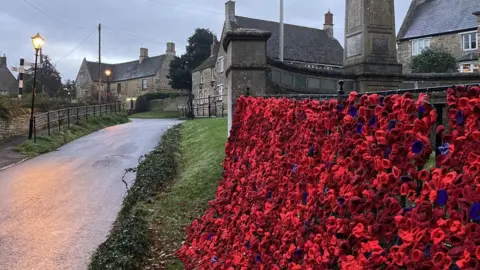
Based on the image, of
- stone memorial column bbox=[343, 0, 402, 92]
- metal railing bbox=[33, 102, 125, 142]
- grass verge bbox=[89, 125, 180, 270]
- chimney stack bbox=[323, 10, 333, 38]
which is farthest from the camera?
chimney stack bbox=[323, 10, 333, 38]

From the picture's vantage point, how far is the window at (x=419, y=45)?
123ft

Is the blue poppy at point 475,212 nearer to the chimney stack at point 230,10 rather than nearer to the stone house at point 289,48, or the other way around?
the stone house at point 289,48

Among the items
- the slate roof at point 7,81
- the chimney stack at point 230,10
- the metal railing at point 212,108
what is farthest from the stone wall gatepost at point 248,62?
the slate roof at point 7,81

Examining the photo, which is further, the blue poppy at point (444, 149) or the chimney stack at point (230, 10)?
the chimney stack at point (230, 10)

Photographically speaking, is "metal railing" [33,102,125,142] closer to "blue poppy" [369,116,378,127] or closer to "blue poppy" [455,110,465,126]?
"blue poppy" [369,116,378,127]

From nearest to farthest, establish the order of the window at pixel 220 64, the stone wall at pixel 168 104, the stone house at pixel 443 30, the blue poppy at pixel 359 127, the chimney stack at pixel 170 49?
the blue poppy at pixel 359 127 < the stone house at pixel 443 30 < the window at pixel 220 64 < the stone wall at pixel 168 104 < the chimney stack at pixel 170 49

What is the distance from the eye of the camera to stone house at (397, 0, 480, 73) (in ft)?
112

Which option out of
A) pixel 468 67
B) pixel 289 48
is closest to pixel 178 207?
pixel 468 67

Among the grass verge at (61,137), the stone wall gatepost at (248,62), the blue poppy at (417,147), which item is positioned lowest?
the grass verge at (61,137)

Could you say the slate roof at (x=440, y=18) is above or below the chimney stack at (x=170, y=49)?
below

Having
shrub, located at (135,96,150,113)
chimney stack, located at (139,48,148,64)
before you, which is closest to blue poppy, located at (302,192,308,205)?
shrub, located at (135,96,150,113)

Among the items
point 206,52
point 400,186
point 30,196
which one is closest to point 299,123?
point 400,186

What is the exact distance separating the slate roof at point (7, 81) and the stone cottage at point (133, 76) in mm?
9854

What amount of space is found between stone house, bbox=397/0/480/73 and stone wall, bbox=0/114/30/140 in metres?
29.5
